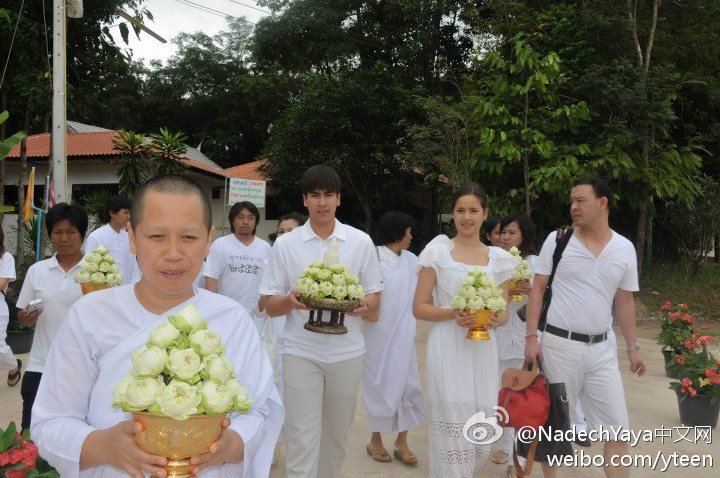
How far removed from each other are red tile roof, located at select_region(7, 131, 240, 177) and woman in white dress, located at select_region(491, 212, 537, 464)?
19.3m

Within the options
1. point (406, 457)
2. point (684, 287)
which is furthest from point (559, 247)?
point (684, 287)

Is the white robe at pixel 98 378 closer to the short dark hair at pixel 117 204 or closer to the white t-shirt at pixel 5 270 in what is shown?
the white t-shirt at pixel 5 270

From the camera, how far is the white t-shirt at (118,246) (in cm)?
627

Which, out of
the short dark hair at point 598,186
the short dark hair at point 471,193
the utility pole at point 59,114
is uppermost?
the utility pole at point 59,114

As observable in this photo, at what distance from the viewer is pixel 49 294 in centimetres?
458

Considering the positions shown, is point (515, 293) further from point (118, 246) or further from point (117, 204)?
point (117, 204)

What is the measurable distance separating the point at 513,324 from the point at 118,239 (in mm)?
4097

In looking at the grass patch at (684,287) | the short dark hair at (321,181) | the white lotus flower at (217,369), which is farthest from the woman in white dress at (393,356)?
the grass patch at (684,287)

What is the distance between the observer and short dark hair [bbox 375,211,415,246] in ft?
20.0

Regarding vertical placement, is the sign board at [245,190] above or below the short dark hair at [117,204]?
above

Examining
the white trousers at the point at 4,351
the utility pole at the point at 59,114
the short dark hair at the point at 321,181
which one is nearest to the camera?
the short dark hair at the point at 321,181

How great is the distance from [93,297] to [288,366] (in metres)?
2.21

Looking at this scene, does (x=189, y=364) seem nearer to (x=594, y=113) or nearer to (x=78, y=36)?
(x=78, y=36)

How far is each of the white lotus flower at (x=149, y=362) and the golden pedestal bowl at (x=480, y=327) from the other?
2.72 meters
